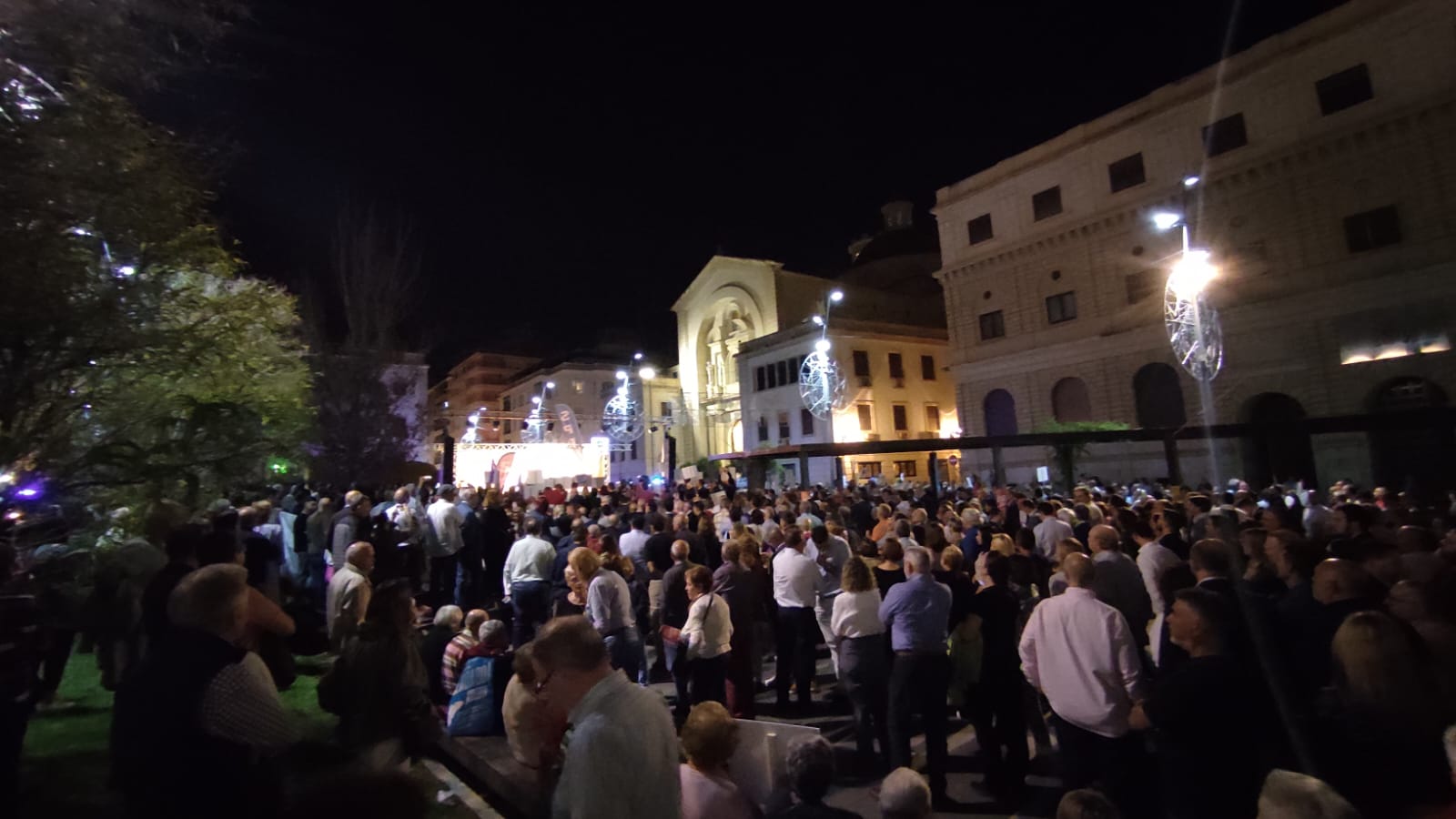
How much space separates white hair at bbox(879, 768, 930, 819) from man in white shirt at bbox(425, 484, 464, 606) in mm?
8946

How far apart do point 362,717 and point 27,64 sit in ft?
16.6

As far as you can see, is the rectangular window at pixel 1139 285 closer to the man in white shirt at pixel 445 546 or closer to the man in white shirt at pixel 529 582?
the man in white shirt at pixel 445 546

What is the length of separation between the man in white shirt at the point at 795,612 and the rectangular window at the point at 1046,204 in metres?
29.3

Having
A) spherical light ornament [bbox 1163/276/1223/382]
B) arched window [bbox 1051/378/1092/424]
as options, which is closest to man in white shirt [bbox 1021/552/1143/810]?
spherical light ornament [bbox 1163/276/1223/382]

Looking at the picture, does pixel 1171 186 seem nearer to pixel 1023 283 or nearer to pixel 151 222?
pixel 1023 283

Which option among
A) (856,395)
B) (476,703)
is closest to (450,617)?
(476,703)

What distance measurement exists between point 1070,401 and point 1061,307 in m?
4.23

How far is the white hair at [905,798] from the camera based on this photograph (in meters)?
2.49

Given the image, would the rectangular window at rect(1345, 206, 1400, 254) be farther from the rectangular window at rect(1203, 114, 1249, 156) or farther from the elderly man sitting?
the elderly man sitting

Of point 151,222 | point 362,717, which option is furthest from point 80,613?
point 362,717

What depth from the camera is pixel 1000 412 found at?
107 ft

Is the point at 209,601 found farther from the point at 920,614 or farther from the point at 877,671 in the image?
the point at 877,671

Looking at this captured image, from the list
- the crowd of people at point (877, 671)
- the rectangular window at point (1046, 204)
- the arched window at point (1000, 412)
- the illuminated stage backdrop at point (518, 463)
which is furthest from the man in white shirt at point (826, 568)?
the rectangular window at point (1046, 204)

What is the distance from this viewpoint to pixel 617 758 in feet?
7.25
